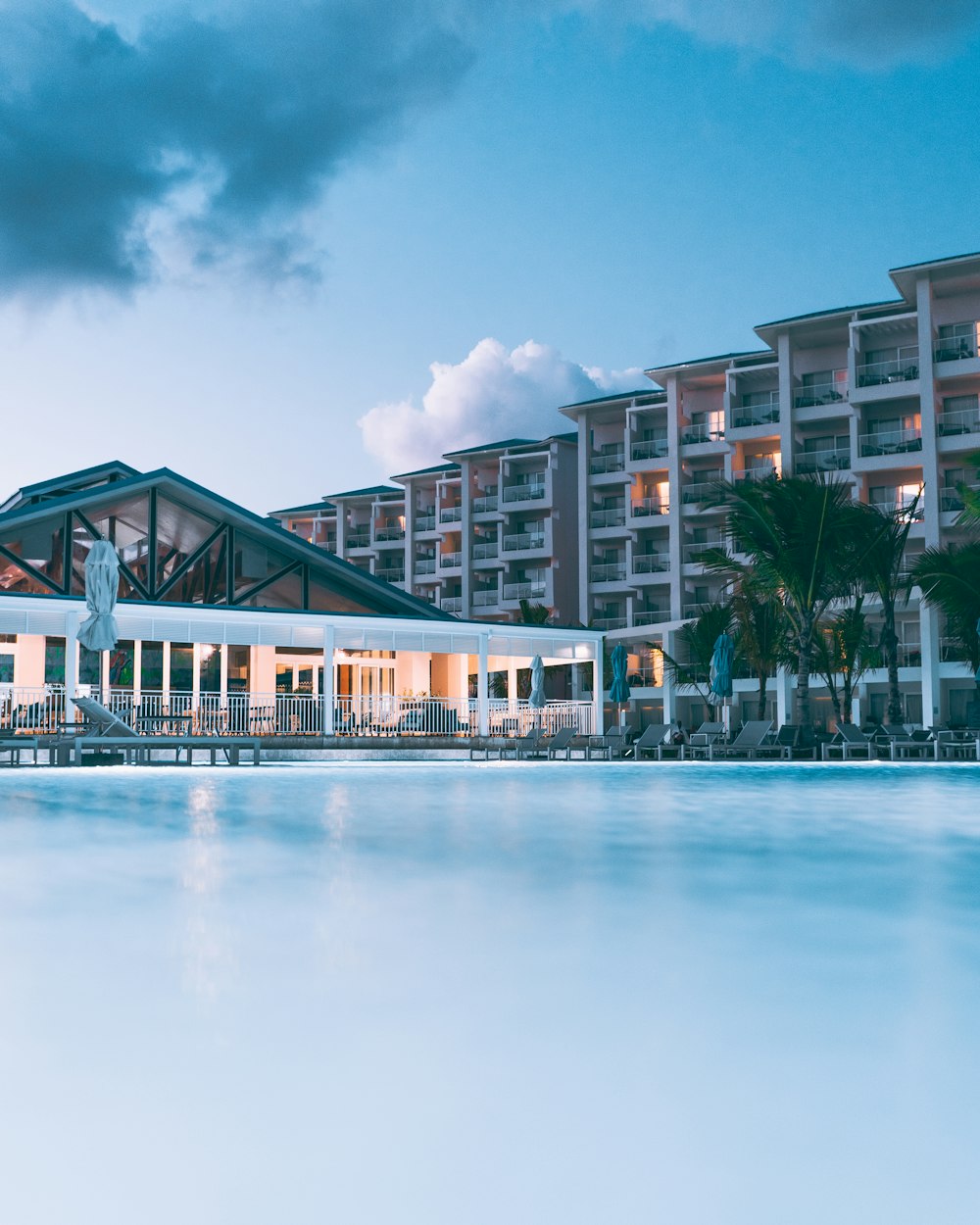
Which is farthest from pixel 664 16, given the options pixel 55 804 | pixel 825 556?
pixel 55 804

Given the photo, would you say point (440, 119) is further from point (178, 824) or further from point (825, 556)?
point (178, 824)

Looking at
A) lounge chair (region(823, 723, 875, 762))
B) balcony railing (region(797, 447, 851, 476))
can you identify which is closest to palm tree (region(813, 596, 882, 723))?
lounge chair (region(823, 723, 875, 762))

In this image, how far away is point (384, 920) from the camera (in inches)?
215

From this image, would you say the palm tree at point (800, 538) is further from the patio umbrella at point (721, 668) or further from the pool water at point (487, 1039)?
the pool water at point (487, 1039)

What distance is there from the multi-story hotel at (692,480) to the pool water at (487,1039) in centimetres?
3308

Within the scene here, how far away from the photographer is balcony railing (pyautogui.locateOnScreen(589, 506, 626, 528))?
6750 cm

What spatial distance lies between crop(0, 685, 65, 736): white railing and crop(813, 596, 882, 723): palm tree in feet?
73.2

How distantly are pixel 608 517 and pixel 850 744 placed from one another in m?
38.2

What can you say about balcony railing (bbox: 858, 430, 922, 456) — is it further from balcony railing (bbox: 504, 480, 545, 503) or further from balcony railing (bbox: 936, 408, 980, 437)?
balcony railing (bbox: 504, 480, 545, 503)

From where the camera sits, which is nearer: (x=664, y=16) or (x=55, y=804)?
(x=55, y=804)

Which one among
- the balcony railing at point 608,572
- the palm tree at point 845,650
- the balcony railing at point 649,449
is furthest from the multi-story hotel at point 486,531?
the palm tree at point 845,650

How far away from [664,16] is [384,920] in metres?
37.0

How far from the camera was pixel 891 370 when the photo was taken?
181ft

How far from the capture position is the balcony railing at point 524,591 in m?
70.9
